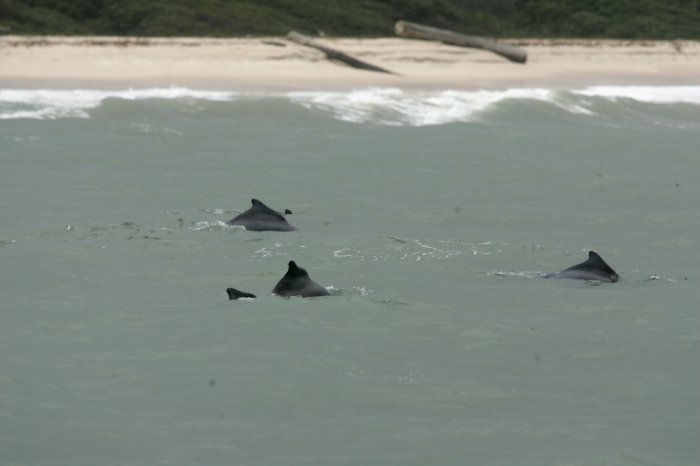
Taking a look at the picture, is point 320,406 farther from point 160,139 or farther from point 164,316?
point 160,139

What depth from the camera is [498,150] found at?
14953mm

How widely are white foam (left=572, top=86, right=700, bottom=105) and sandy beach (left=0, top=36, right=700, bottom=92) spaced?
2.48 feet

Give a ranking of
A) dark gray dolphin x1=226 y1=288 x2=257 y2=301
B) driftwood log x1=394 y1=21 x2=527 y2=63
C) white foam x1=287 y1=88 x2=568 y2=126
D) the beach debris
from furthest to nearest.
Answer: driftwood log x1=394 y1=21 x2=527 y2=63 < the beach debris < white foam x1=287 y1=88 x2=568 y2=126 < dark gray dolphin x1=226 y1=288 x2=257 y2=301

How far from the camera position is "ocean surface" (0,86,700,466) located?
16.0 ft

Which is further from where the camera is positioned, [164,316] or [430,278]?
[430,278]

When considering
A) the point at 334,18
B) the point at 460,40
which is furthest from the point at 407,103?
the point at 334,18

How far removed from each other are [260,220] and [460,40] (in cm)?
1822

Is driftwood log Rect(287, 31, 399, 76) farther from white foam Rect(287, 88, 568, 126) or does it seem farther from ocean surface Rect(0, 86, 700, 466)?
ocean surface Rect(0, 86, 700, 466)

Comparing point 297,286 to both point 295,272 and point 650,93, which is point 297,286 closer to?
point 295,272

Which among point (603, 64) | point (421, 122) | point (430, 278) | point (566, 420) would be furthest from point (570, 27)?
point (566, 420)

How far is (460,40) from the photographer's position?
26875 mm

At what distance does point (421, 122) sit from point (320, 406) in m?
13.2

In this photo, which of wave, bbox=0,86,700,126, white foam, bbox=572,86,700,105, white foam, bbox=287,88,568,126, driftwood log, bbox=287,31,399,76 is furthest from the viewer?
driftwood log, bbox=287,31,399,76

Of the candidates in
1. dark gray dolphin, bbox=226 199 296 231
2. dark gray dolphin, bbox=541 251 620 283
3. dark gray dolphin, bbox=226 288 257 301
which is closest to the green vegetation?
dark gray dolphin, bbox=226 199 296 231
